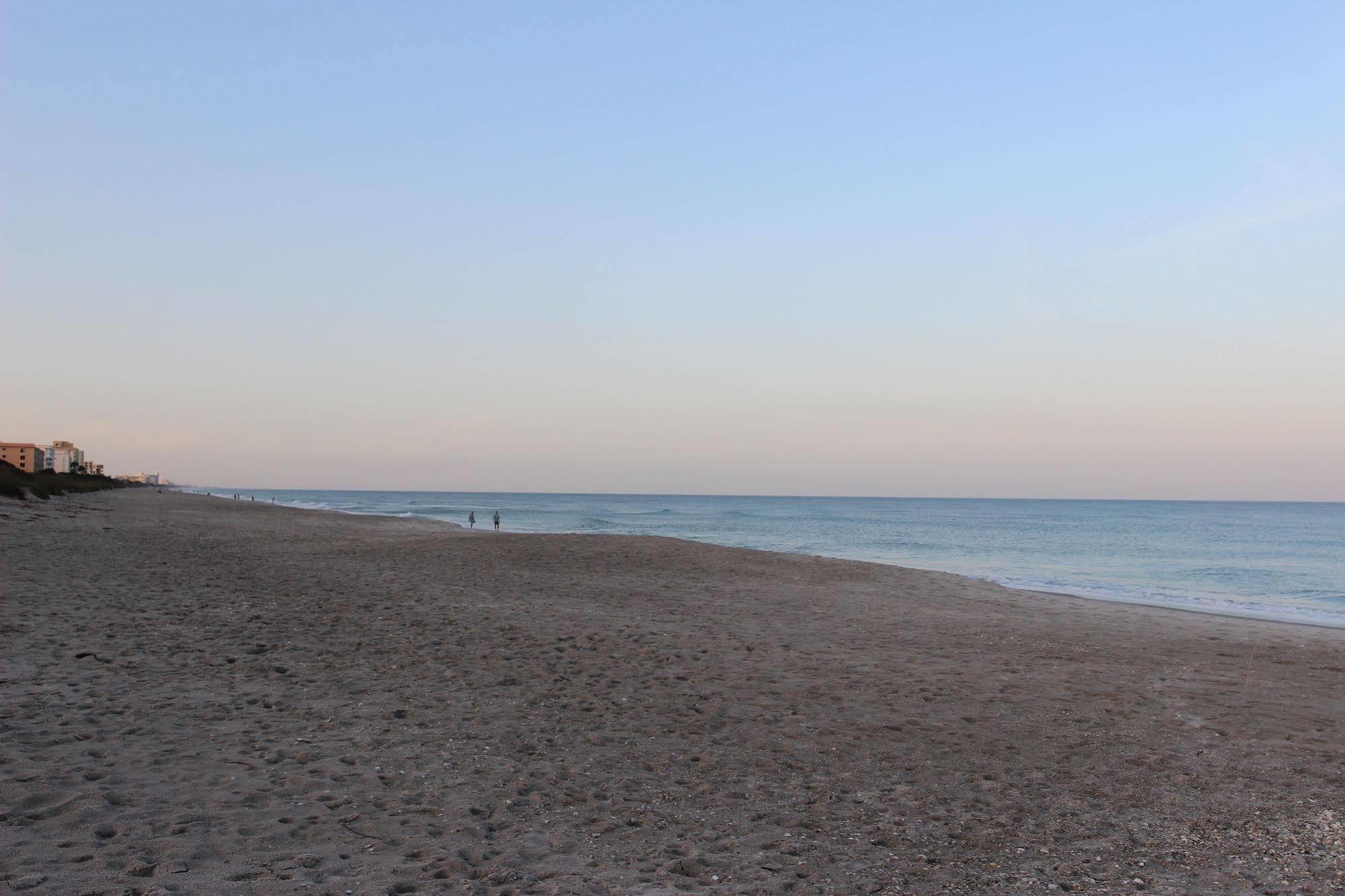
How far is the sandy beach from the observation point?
15.8ft

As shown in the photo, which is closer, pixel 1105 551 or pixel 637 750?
pixel 637 750

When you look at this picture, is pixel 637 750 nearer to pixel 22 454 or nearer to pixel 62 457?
pixel 22 454

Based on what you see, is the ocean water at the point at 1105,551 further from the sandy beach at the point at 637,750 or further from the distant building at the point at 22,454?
the distant building at the point at 22,454

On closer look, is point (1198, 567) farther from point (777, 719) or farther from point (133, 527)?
point (133, 527)

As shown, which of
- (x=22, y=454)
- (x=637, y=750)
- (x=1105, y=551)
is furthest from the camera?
(x=22, y=454)

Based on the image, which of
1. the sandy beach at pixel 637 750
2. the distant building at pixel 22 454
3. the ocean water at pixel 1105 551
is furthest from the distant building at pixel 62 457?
the sandy beach at pixel 637 750

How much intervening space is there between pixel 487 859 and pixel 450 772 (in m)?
1.61

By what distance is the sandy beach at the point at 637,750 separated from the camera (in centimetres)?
480

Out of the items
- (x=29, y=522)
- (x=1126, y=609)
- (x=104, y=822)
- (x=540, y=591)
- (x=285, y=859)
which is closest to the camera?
(x=285, y=859)

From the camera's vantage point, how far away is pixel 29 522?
92.7 ft

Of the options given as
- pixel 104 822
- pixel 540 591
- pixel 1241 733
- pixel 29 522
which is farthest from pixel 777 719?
pixel 29 522

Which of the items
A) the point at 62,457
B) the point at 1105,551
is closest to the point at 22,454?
the point at 62,457

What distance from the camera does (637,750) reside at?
7.04 metres

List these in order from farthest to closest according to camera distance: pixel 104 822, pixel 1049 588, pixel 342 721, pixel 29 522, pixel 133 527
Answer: pixel 133 527 → pixel 29 522 → pixel 1049 588 → pixel 342 721 → pixel 104 822
